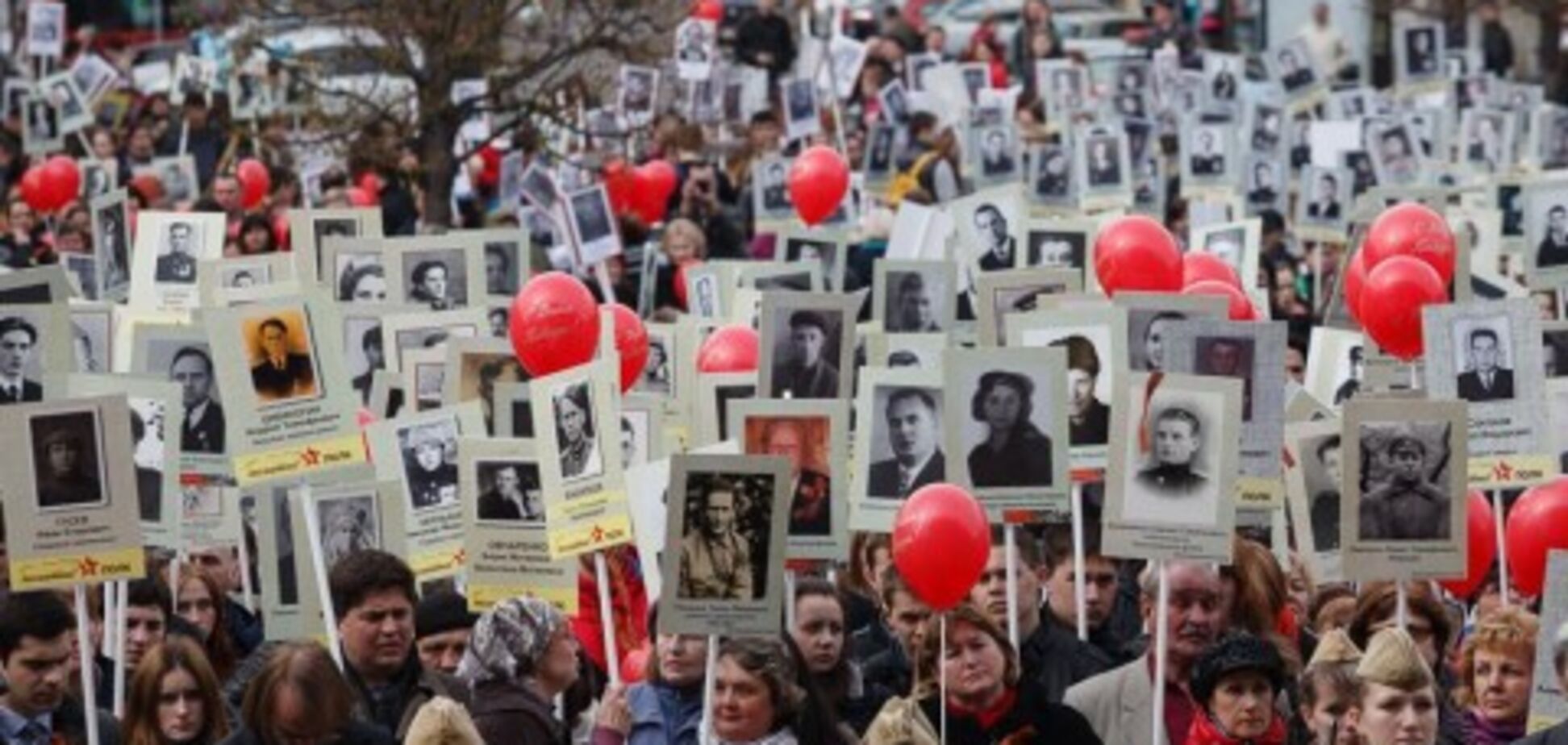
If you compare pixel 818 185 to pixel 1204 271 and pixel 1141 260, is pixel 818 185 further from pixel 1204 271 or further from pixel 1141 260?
pixel 1141 260

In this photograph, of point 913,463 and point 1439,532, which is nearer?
point 1439,532

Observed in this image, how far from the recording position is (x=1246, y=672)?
14.0 m

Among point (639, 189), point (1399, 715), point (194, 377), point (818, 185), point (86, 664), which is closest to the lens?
point (1399, 715)

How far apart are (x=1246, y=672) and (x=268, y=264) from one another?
7539 mm

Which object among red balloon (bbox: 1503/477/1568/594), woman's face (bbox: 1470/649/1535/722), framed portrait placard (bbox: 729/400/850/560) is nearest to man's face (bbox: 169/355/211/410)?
framed portrait placard (bbox: 729/400/850/560)

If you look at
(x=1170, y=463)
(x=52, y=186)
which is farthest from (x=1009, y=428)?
(x=52, y=186)

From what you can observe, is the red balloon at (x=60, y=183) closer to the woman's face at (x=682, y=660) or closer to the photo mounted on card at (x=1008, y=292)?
the photo mounted on card at (x=1008, y=292)

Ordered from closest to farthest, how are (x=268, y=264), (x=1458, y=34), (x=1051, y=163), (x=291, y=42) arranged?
(x=268, y=264) < (x=1051, y=163) < (x=291, y=42) < (x=1458, y=34)

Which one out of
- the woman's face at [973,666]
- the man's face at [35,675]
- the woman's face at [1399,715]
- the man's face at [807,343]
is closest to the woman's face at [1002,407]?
the woman's face at [973,666]

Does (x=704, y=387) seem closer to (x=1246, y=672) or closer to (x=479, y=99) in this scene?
(x=1246, y=672)

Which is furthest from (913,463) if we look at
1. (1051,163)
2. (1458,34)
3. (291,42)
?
(1458,34)

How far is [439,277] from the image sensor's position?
68.6 ft

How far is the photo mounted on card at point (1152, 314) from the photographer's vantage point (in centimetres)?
1744

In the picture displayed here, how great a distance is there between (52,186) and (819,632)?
16049 mm
